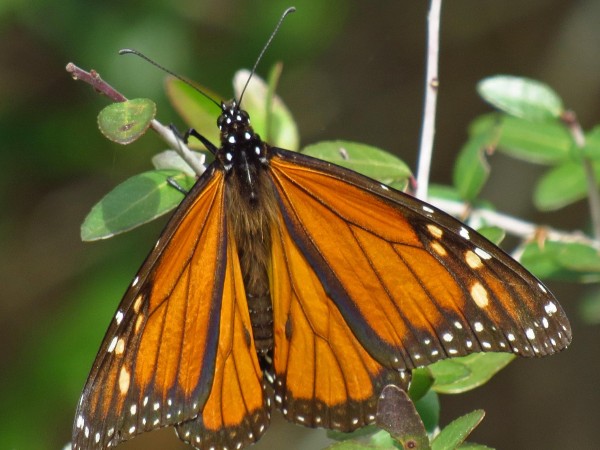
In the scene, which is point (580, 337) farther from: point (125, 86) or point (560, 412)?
point (125, 86)

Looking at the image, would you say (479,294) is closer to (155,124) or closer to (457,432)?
(457,432)

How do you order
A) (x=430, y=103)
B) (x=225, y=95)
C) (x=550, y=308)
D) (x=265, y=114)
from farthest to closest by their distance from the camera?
1. (x=225, y=95)
2. (x=265, y=114)
3. (x=430, y=103)
4. (x=550, y=308)

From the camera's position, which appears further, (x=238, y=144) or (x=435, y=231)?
(x=238, y=144)

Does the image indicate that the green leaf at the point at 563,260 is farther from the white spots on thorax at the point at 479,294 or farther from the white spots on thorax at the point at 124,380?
the white spots on thorax at the point at 124,380

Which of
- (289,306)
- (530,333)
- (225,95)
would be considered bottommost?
(225,95)

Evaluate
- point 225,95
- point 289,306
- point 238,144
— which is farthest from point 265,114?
point 225,95

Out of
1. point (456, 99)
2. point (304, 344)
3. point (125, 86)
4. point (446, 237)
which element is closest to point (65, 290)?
point (125, 86)

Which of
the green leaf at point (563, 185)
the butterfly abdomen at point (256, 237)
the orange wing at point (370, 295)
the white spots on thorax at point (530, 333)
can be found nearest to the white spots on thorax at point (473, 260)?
the orange wing at point (370, 295)
